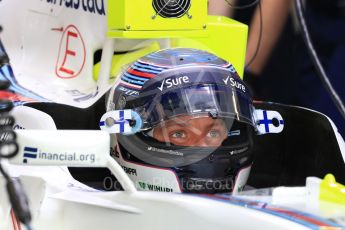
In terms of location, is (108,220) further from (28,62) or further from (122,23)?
(28,62)

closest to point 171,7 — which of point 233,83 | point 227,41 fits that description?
point 227,41

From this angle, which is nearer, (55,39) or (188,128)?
(188,128)

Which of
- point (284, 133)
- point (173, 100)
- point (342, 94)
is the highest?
point (173, 100)

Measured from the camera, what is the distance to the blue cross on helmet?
1407mm

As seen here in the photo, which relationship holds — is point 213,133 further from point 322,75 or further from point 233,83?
point 322,75

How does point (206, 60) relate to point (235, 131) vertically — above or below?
above

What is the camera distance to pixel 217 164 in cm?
142

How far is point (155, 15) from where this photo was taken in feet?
Answer: 5.65

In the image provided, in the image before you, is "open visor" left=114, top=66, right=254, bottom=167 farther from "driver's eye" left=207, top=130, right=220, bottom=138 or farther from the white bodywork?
the white bodywork

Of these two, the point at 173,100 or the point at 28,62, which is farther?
the point at 28,62

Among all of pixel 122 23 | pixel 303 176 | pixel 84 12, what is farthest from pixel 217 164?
pixel 84 12

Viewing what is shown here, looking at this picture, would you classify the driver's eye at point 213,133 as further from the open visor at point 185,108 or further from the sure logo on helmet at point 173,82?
the sure logo on helmet at point 173,82

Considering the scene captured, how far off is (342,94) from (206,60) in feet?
4.12

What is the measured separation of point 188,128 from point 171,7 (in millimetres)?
410
